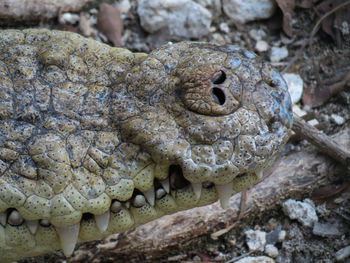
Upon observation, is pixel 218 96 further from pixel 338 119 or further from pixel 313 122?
pixel 338 119

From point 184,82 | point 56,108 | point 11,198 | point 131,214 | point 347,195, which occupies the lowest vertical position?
point 347,195

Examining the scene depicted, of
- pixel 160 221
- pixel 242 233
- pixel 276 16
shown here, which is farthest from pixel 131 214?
pixel 276 16

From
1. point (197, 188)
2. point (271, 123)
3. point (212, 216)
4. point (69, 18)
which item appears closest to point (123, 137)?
point (197, 188)

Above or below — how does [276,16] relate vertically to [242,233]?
above

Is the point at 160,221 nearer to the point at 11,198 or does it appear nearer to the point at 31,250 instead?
the point at 31,250

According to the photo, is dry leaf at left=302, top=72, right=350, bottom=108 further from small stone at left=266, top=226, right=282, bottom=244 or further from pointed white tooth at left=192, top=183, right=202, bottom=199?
pointed white tooth at left=192, top=183, right=202, bottom=199

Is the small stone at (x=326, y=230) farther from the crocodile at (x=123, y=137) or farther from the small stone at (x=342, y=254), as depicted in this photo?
the crocodile at (x=123, y=137)

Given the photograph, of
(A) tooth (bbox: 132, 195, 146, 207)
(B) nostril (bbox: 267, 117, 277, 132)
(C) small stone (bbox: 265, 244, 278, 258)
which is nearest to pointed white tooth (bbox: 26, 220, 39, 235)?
(A) tooth (bbox: 132, 195, 146, 207)
